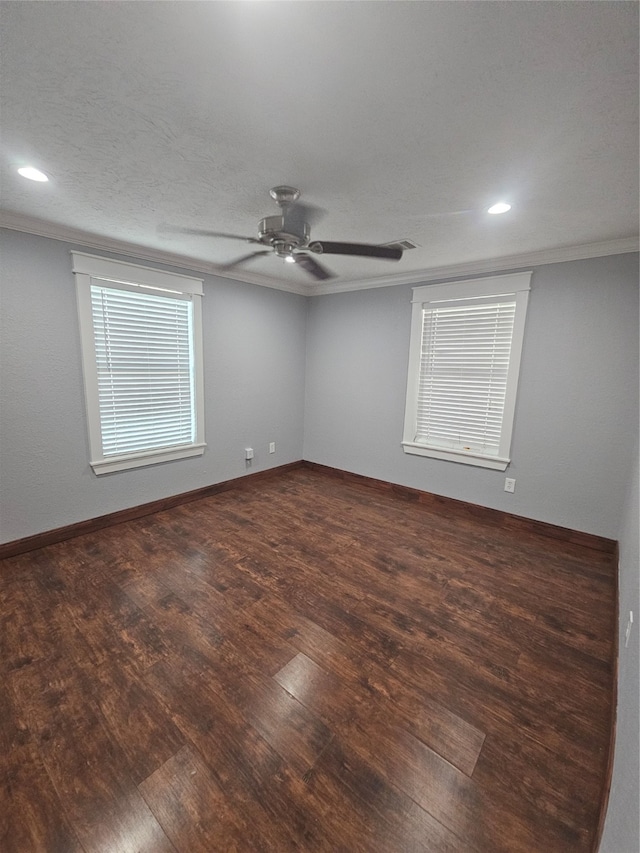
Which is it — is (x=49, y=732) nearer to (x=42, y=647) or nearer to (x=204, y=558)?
(x=42, y=647)

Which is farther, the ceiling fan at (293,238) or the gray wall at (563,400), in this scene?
the gray wall at (563,400)

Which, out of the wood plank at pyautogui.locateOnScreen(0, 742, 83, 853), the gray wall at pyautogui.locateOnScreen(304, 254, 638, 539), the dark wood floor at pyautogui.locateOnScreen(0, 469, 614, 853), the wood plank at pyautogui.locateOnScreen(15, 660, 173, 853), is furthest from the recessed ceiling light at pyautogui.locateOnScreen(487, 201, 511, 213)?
the wood plank at pyautogui.locateOnScreen(0, 742, 83, 853)

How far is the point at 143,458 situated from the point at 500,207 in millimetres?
3435

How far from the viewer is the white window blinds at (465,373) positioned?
10.6ft

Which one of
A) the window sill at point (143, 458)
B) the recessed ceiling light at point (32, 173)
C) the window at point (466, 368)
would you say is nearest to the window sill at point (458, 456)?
the window at point (466, 368)

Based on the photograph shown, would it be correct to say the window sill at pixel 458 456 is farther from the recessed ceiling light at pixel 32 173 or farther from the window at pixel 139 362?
the recessed ceiling light at pixel 32 173

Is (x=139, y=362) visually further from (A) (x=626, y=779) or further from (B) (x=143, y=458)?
(A) (x=626, y=779)

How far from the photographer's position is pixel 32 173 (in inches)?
71.1

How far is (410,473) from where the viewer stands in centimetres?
390

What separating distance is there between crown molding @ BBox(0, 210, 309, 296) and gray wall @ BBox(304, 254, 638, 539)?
4.72 feet

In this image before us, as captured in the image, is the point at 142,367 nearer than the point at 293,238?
No

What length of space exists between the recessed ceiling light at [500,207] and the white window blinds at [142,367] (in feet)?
8.94

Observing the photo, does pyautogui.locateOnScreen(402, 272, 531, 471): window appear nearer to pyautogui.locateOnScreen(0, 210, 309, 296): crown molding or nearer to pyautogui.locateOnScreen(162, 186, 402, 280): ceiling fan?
pyautogui.locateOnScreen(162, 186, 402, 280): ceiling fan

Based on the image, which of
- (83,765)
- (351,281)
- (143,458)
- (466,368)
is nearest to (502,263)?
(466,368)
